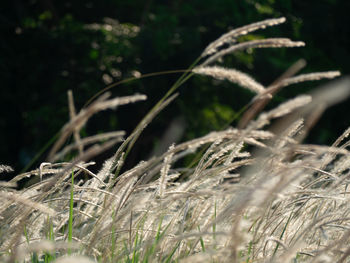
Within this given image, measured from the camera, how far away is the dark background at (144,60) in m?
8.20

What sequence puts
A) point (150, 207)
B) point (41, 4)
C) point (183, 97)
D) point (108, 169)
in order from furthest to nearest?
point (41, 4), point (183, 97), point (150, 207), point (108, 169)

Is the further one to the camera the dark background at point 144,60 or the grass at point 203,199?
the dark background at point 144,60

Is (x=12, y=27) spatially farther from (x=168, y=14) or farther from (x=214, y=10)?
(x=214, y=10)

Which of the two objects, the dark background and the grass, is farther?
the dark background

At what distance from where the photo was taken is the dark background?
8.20 meters

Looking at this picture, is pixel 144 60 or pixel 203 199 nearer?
pixel 203 199

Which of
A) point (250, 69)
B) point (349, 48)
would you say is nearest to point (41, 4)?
point (250, 69)

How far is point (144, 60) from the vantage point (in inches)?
321

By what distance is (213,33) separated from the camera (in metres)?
8.60

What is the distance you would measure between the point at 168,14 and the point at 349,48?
4.15 meters

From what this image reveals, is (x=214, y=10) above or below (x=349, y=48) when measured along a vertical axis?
Answer: above

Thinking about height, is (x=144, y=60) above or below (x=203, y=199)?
below

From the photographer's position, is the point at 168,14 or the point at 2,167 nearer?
the point at 2,167

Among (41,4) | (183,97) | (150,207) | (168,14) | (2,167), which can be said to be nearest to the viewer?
(2,167)
